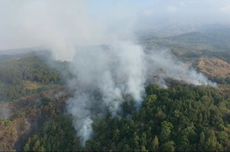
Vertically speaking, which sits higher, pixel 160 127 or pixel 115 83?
pixel 115 83

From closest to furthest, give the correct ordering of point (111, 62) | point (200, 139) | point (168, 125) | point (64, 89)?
point (200, 139)
point (168, 125)
point (64, 89)
point (111, 62)

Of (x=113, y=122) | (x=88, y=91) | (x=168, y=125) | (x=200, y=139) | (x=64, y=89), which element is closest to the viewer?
(x=200, y=139)

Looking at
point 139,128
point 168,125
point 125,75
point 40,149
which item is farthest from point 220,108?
point 40,149

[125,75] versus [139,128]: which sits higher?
[125,75]

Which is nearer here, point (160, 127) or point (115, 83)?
point (160, 127)

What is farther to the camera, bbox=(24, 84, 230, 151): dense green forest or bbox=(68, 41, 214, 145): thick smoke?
bbox=(68, 41, 214, 145): thick smoke

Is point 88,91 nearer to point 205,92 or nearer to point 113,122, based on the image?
point 113,122

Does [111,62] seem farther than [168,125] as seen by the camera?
Yes

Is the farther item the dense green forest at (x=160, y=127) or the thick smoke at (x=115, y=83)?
the thick smoke at (x=115, y=83)
